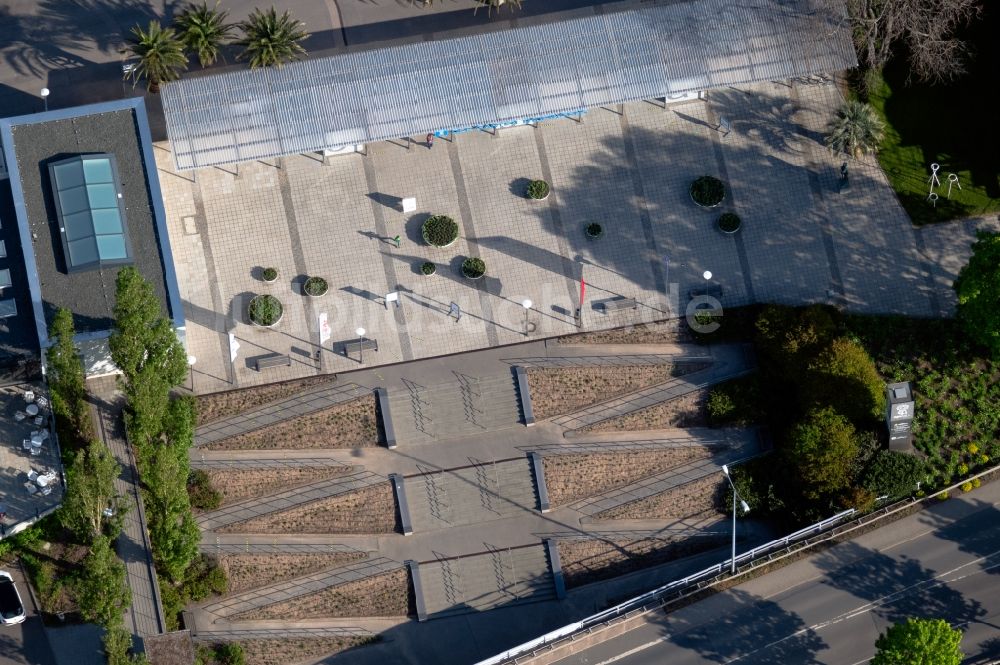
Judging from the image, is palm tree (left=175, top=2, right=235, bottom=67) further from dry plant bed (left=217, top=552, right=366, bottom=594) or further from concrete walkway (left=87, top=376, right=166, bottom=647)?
dry plant bed (left=217, top=552, right=366, bottom=594)

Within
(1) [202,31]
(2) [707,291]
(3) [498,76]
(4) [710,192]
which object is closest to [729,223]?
(4) [710,192]

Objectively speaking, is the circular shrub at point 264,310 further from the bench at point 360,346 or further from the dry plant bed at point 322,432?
the dry plant bed at point 322,432

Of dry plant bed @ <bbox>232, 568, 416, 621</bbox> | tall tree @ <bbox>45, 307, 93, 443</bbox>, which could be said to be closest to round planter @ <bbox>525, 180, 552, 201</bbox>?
dry plant bed @ <bbox>232, 568, 416, 621</bbox>

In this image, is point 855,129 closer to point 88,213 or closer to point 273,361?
point 273,361

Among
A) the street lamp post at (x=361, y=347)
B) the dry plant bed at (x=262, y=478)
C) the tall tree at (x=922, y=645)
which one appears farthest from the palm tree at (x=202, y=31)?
the tall tree at (x=922, y=645)

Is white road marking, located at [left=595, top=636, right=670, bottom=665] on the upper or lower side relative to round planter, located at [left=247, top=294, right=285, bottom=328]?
lower

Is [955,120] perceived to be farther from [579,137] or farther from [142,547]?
[142,547]

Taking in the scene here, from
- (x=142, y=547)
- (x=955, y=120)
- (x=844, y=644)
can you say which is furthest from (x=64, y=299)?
(x=955, y=120)
